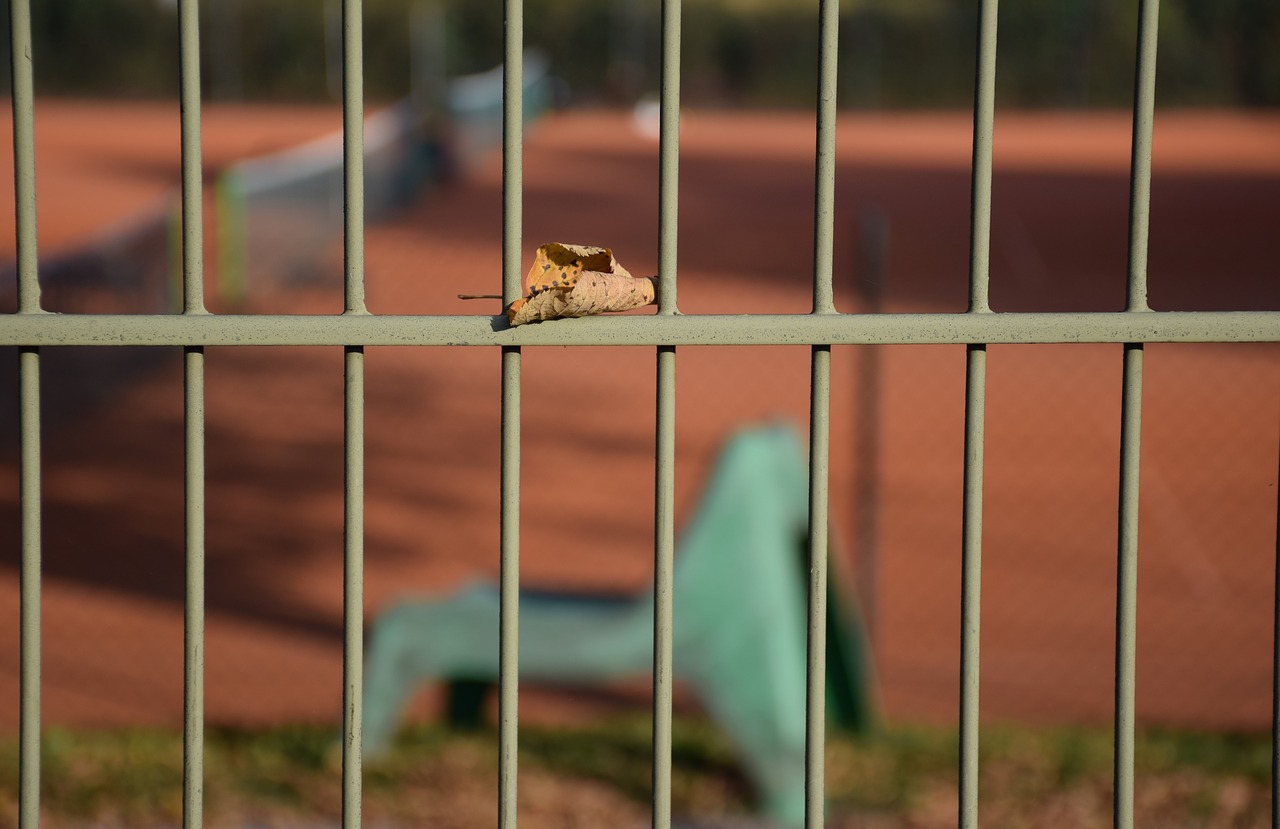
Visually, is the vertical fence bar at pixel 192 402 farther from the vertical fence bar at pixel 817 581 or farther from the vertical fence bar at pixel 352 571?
the vertical fence bar at pixel 817 581

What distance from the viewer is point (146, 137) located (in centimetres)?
3631

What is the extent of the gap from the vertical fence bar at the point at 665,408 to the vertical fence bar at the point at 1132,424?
62 centimetres

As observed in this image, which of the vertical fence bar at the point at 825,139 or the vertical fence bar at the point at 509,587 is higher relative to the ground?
the vertical fence bar at the point at 825,139

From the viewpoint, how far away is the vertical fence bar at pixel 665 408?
6.46 feet

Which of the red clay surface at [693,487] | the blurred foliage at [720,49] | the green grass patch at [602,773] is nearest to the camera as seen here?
the green grass patch at [602,773]

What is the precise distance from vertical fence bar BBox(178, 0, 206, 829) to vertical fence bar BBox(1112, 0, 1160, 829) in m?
1.27

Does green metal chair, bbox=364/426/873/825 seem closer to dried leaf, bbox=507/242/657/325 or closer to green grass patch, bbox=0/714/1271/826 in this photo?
green grass patch, bbox=0/714/1271/826

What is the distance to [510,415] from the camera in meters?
2.01

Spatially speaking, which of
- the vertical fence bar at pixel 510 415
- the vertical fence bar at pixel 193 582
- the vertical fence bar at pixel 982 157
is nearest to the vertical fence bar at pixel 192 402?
the vertical fence bar at pixel 193 582

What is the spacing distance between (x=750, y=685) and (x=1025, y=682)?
1.85 m

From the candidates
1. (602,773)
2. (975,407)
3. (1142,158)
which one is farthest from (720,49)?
(975,407)

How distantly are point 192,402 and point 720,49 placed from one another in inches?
1679

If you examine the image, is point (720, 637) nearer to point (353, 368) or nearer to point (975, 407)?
point (975, 407)

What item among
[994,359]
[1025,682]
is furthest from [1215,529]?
[994,359]
